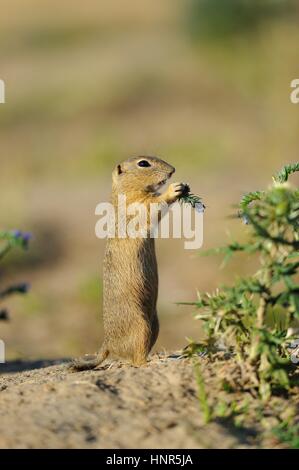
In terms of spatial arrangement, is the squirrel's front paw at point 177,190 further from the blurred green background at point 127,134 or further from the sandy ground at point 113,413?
the sandy ground at point 113,413

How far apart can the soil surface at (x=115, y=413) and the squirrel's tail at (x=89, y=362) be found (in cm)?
93

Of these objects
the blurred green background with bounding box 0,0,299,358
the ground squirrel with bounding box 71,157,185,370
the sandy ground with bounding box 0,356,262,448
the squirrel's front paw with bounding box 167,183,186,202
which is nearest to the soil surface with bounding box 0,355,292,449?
the sandy ground with bounding box 0,356,262,448

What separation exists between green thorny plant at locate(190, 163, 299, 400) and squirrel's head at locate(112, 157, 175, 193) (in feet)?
7.34

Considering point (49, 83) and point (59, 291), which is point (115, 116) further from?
point (59, 291)

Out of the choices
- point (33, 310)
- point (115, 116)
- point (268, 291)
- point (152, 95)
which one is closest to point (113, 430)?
point (268, 291)

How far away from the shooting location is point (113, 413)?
377 centimetres

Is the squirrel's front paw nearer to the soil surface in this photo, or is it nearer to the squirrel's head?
the squirrel's head

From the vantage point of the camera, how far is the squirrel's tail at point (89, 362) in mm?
5422

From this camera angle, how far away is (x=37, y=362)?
6.54 meters

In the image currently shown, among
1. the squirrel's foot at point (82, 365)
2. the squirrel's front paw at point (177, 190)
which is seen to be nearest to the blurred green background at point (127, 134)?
the squirrel's front paw at point (177, 190)

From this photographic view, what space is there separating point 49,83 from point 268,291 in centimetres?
2353

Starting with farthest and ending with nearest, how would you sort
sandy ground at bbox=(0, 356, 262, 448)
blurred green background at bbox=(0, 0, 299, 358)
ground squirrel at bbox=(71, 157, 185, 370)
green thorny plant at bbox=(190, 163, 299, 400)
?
blurred green background at bbox=(0, 0, 299, 358), ground squirrel at bbox=(71, 157, 185, 370), green thorny plant at bbox=(190, 163, 299, 400), sandy ground at bbox=(0, 356, 262, 448)

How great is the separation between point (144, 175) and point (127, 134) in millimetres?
14311

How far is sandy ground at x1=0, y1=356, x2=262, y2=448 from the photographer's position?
138 inches
